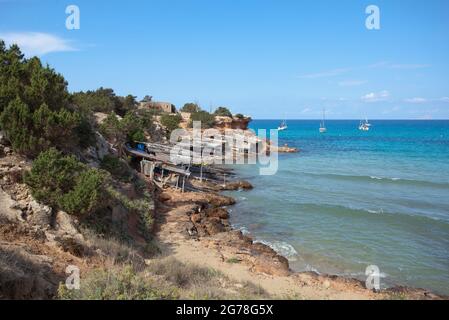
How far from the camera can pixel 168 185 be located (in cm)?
2531

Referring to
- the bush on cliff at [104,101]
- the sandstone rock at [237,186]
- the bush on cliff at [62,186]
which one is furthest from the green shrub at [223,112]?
the bush on cliff at [62,186]

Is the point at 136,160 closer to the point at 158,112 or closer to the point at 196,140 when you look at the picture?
the point at 196,140

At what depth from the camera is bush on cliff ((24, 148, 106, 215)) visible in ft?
36.3

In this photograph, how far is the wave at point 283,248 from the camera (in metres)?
15.6

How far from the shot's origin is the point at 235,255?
14.6 m

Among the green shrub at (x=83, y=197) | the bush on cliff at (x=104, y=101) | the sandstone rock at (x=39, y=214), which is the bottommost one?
the sandstone rock at (x=39, y=214)

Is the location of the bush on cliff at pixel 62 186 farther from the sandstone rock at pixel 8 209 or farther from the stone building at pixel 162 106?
the stone building at pixel 162 106

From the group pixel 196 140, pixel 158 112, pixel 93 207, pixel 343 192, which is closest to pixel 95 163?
pixel 93 207

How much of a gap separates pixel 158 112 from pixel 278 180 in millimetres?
32606

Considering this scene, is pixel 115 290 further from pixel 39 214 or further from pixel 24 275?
pixel 39 214

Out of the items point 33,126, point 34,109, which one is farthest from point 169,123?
point 33,126

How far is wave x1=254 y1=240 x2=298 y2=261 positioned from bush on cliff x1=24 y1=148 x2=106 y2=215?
313 inches

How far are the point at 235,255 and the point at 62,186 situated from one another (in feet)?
22.8

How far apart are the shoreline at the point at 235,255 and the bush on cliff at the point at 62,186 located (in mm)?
3577
